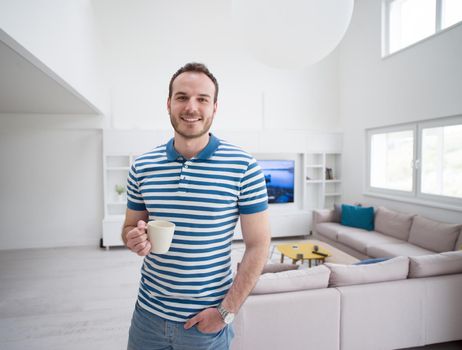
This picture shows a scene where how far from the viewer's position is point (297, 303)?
6.29 feet

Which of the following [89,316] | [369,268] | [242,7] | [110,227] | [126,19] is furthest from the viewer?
[126,19]

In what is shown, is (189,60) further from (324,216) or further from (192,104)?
(192,104)

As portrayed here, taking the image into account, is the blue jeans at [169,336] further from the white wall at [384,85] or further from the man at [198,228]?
the white wall at [384,85]

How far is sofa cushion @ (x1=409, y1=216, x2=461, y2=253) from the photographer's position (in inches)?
133

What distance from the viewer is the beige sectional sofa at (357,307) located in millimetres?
1881

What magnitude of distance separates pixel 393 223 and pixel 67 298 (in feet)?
13.2

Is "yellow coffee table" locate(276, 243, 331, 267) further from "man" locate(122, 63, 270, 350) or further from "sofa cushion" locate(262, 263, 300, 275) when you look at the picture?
"man" locate(122, 63, 270, 350)

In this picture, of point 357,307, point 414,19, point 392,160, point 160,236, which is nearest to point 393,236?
point 392,160

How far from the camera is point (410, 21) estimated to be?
4.50m

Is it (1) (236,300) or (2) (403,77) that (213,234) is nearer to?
(1) (236,300)

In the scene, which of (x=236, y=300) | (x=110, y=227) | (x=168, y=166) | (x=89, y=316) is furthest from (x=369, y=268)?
(x=110, y=227)

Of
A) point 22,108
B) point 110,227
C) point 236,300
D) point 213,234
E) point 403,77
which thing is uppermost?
point 403,77

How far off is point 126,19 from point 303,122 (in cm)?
358

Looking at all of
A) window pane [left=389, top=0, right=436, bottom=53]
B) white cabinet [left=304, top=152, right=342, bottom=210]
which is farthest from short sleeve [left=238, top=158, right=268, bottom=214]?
white cabinet [left=304, top=152, right=342, bottom=210]
